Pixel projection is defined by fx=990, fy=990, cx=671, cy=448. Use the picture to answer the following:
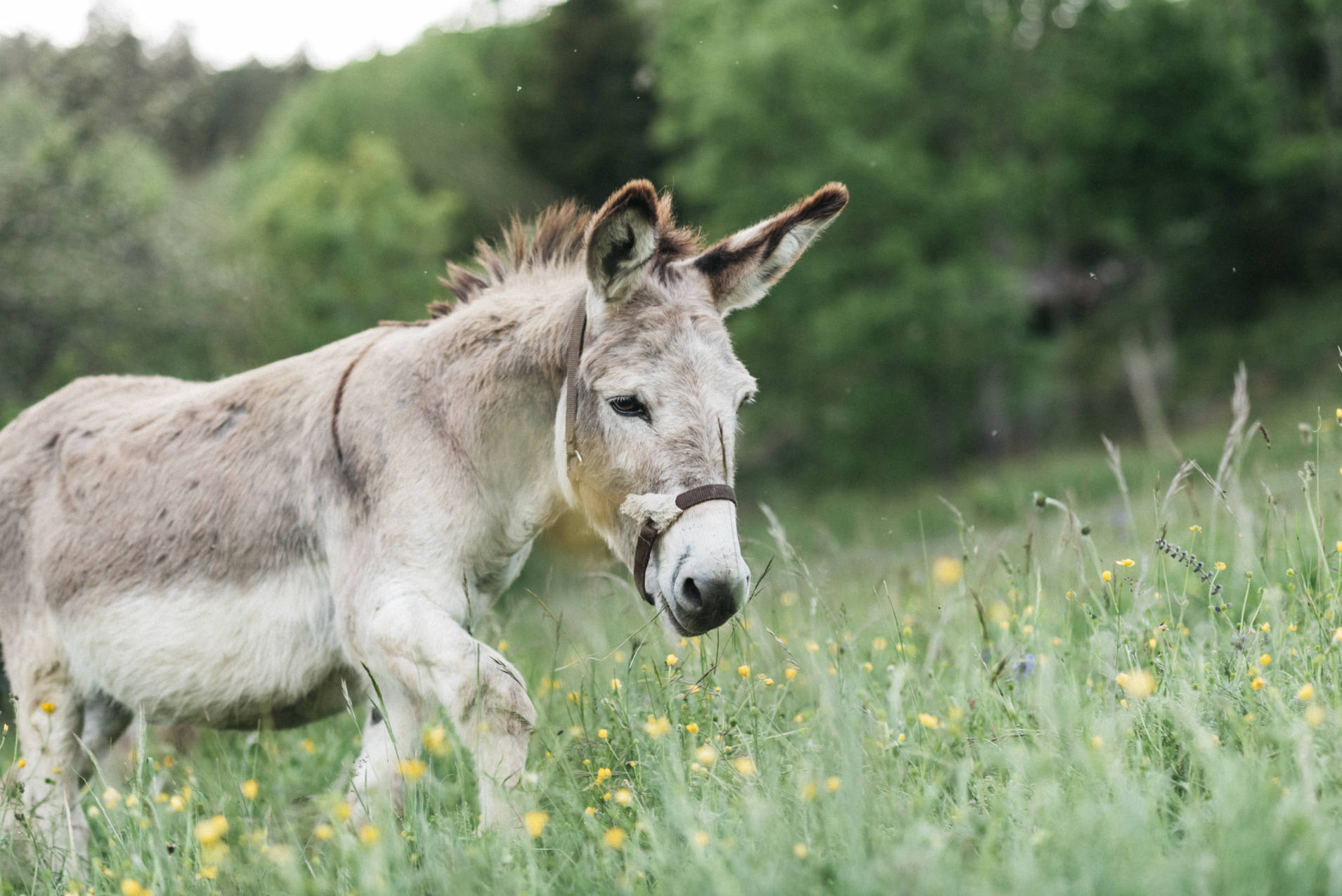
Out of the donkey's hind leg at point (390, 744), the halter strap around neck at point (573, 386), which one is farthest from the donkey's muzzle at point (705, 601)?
the donkey's hind leg at point (390, 744)

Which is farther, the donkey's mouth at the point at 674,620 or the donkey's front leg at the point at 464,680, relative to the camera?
the donkey's mouth at the point at 674,620

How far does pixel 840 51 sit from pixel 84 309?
1424cm

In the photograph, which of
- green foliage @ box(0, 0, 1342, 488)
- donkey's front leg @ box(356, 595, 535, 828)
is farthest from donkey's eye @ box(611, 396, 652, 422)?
green foliage @ box(0, 0, 1342, 488)

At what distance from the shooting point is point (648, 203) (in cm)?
295

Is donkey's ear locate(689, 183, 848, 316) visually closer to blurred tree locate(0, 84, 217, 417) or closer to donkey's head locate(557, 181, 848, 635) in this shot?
donkey's head locate(557, 181, 848, 635)

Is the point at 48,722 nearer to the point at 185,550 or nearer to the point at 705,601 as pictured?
the point at 185,550

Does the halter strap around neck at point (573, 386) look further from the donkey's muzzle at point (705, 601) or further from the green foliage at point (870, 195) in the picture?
the green foliage at point (870, 195)

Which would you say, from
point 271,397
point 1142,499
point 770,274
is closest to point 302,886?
point 271,397

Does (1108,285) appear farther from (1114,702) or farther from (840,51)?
(1114,702)

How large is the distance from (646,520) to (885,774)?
0.97m

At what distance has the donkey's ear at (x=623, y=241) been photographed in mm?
2926

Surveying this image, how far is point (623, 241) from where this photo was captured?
307 centimetres

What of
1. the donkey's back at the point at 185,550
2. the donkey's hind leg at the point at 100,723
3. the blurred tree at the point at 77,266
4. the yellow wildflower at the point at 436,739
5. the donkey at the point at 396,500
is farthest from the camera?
the blurred tree at the point at 77,266

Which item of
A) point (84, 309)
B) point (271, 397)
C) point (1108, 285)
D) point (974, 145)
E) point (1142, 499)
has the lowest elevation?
point (1108, 285)
